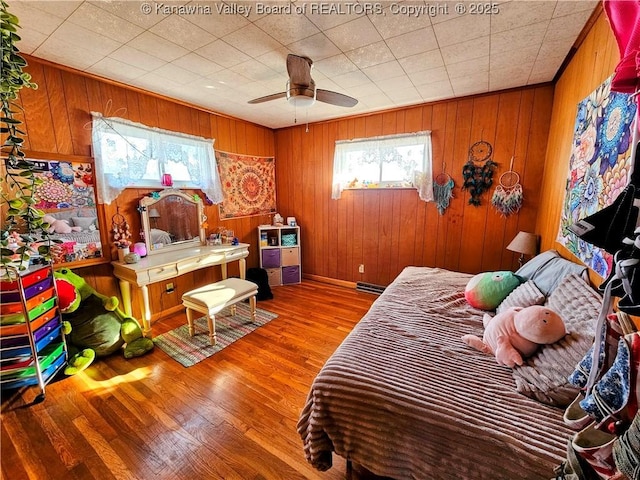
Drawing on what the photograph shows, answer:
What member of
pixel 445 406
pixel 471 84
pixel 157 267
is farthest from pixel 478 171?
pixel 157 267

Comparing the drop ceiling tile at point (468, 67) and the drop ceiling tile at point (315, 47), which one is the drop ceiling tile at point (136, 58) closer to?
the drop ceiling tile at point (315, 47)

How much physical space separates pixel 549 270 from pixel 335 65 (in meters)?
2.11

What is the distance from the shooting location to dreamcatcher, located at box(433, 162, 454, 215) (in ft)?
9.89

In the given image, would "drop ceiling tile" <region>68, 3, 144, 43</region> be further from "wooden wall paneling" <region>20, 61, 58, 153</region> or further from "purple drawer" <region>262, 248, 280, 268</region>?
"purple drawer" <region>262, 248, 280, 268</region>

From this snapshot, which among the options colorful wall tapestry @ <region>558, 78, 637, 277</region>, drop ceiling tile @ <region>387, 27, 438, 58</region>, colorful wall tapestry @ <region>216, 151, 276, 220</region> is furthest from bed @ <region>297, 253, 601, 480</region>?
colorful wall tapestry @ <region>216, 151, 276, 220</region>

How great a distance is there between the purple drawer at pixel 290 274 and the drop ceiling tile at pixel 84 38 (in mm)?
2937

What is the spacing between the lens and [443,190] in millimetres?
3047

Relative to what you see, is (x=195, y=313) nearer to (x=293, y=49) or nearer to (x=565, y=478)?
(x=293, y=49)

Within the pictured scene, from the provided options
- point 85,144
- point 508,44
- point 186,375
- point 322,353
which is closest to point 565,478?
point 322,353

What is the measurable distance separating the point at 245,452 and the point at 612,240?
5.85 ft

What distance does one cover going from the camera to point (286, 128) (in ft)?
13.3

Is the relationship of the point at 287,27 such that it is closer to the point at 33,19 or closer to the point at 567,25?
the point at 33,19

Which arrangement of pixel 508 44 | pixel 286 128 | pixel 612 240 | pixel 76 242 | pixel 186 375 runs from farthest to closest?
1. pixel 286 128
2. pixel 76 242
3. pixel 186 375
4. pixel 508 44
5. pixel 612 240

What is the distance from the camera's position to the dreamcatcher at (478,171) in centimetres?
279
